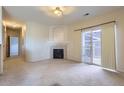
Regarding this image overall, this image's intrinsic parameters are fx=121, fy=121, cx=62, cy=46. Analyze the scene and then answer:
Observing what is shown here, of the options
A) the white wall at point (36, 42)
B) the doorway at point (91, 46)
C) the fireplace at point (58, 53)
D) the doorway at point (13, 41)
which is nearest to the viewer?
the doorway at point (91, 46)

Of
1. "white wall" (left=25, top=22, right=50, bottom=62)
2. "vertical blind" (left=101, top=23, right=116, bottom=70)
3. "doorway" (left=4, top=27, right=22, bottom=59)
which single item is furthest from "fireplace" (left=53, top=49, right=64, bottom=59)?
"doorway" (left=4, top=27, right=22, bottom=59)

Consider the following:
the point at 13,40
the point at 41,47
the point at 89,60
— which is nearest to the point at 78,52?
the point at 89,60

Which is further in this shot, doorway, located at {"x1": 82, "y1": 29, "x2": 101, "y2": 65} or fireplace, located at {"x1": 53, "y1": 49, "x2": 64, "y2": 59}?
fireplace, located at {"x1": 53, "y1": 49, "x2": 64, "y2": 59}

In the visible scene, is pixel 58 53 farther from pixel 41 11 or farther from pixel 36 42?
pixel 41 11

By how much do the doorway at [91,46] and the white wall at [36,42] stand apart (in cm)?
233

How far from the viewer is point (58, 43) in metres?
7.37

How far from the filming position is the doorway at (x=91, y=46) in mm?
5191

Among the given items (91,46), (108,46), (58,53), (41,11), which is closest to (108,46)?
(108,46)

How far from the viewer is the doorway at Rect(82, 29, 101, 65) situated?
5191mm

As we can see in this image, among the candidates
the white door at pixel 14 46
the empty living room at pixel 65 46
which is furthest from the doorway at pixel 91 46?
the white door at pixel 14 46

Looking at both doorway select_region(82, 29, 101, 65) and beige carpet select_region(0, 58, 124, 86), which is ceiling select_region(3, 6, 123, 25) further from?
beige carpet select_region(0, 58, 124, 86)

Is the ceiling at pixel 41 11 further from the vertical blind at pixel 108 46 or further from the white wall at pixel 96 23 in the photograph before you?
the vertical blind at pixel 108 46

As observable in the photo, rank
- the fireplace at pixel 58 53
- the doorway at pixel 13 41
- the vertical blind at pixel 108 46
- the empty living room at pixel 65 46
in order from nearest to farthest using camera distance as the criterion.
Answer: the empty living room at pixel 65 46
the vertical blind at pixel 108 46
the fireplace at pixel 58 53
the doorway at pixel 13 41
